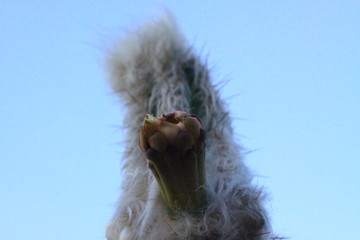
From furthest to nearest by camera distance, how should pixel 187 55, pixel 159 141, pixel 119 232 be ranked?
pixel 187 55
pixel 119 232
pixel 159 141

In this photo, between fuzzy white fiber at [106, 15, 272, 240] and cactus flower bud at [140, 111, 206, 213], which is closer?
cactus flower bud at [140, 111, 206, 213]

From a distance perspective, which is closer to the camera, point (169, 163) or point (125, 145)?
point (169, 163)

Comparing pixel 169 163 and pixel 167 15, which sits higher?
pixel 167 15

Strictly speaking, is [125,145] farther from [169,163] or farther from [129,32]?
[169,163]

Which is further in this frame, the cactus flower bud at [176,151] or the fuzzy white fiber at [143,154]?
the fuzzy white fiber at [143,154]

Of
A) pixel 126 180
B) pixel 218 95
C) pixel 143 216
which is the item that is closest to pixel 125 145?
pixel 126 180

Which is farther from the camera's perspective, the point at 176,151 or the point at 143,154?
the point at 143,154

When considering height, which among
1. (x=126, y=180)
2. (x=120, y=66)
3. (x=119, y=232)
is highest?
(x=120, y=66)

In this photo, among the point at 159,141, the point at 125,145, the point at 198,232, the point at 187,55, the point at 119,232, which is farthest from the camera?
the point at 187,55
